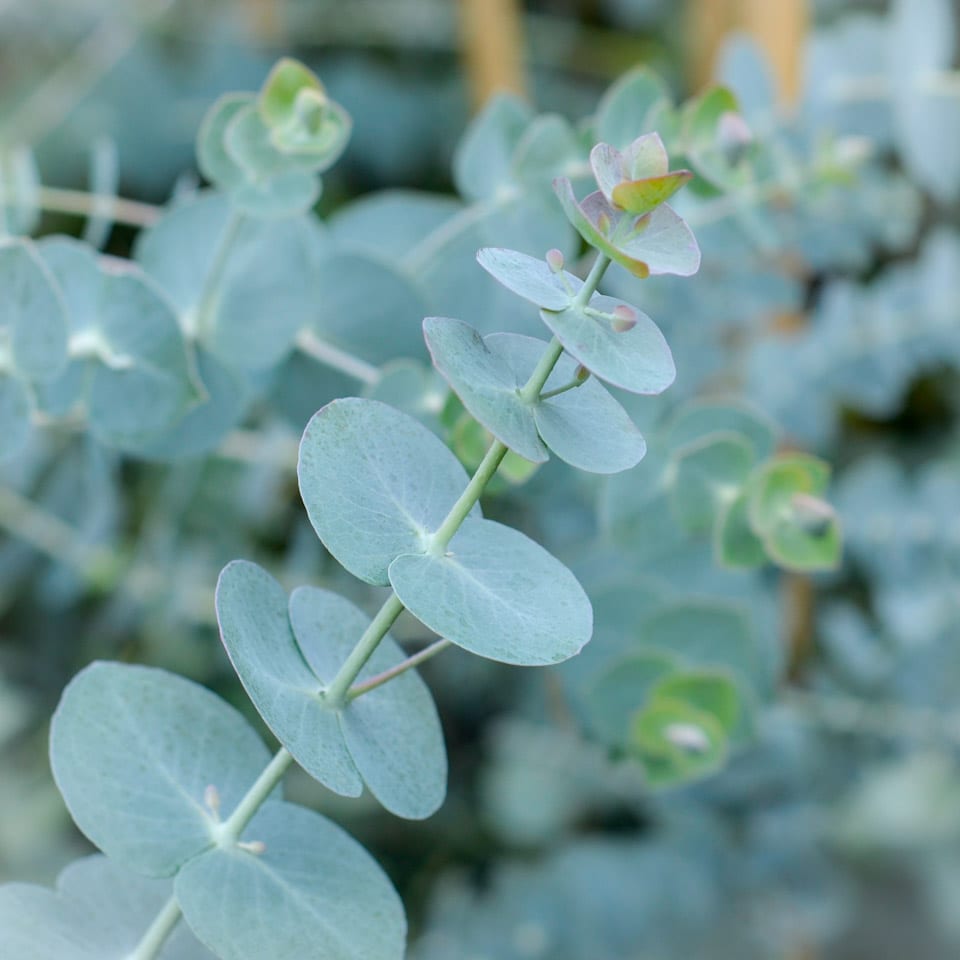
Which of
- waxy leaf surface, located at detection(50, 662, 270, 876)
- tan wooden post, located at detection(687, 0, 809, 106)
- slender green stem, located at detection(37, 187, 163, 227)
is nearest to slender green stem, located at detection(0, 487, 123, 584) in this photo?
slender green stem, located at detection(37, 187, 163, 227)

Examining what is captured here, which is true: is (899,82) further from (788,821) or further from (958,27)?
(958,27)

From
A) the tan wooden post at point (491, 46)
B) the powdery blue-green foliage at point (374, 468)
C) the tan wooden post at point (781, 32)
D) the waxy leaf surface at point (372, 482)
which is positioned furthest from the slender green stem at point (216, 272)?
the tan wooden post at point (491, 46)

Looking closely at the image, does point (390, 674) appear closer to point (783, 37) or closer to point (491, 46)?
point (783, 37)

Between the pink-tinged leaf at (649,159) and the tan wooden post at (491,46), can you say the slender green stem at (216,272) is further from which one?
the tan wooden post at (491,46)

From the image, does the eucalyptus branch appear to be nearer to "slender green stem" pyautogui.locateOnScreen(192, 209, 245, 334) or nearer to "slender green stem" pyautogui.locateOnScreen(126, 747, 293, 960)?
"slender green stem" pyautogui.locateOnScreen(126, 747, 293, 960)

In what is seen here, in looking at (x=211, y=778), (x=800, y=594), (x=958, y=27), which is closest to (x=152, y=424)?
(x=211, y=778)

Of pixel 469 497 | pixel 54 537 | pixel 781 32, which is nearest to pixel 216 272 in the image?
pixel 469 497
